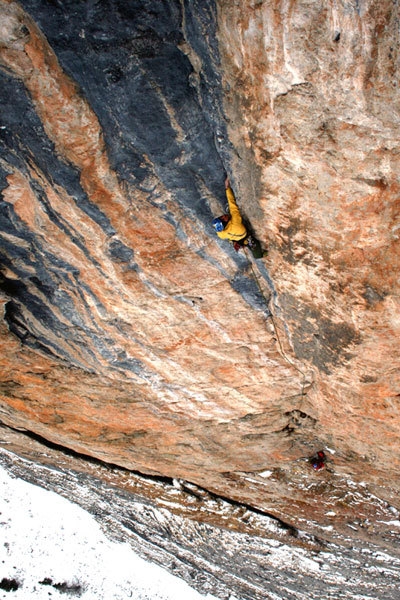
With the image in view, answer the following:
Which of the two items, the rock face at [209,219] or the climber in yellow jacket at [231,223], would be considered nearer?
the rock face at [209,219]

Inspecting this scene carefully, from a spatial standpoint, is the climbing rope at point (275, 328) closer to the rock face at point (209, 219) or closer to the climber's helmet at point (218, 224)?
the rock face at point (209, 219)

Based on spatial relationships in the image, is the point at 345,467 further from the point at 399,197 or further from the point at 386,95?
the point at 386,95

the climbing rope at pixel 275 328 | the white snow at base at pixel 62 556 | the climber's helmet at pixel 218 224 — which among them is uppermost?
the climber's helmet at pixel 218 224

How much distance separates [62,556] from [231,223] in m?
16.1

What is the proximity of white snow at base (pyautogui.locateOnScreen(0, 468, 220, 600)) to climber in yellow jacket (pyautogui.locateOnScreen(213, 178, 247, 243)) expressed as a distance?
46.0ft

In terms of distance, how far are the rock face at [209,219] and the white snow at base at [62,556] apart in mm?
9996

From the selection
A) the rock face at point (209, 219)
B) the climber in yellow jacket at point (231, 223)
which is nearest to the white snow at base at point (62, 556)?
the rock face at point (209, 219)

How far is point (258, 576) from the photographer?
11461mm

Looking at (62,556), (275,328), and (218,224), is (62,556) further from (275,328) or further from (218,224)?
(218,224)

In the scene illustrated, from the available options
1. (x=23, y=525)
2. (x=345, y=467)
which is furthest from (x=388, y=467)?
(x=23, y=525)

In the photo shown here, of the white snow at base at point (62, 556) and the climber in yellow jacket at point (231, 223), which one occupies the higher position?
the climber in yellow jacket at point (231, 223)

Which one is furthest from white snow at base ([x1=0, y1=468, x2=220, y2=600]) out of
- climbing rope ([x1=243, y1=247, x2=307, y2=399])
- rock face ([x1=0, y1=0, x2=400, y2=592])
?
climbing rope ([x1=243, y1=247, x2=307, y2=399])

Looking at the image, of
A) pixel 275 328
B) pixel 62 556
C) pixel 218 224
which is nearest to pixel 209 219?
pixel 218 224

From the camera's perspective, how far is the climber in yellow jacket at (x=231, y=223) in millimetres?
4148
